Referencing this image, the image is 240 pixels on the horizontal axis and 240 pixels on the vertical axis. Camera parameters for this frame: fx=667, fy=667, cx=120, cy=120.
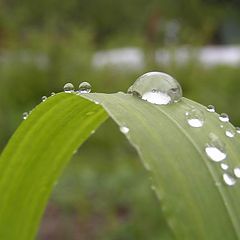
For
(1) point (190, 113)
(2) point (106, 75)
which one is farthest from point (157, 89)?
(2) point (106, 75)

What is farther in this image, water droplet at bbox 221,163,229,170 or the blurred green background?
the blurred green background

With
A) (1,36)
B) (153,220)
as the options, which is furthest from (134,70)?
(153,220)

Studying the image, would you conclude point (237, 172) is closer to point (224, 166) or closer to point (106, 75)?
point (224, 166)

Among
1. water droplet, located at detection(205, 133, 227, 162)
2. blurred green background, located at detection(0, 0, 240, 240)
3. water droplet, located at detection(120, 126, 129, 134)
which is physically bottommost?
water droplet, located at detection(205, 133, 227, 162)

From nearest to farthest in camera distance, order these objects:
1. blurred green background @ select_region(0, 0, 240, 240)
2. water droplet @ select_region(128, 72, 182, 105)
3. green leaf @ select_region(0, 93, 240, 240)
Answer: green leaf @ select_region(0, 93, 240, 240)
water droplet @ select_region(128, 72, 182, 105)
blurred green background @ select_region(0, 0, 240, 240)

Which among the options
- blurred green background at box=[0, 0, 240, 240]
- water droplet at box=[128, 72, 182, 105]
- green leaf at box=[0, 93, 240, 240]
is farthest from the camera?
blurred green background at box=[0, 0, 240, 240]

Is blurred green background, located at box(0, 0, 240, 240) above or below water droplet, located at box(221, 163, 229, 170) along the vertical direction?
above
